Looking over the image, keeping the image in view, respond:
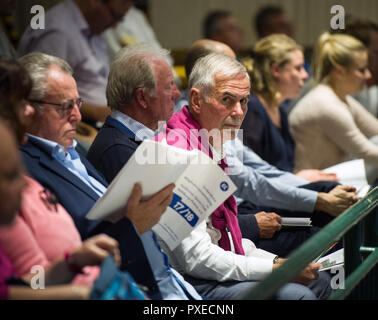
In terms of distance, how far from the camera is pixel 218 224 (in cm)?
264

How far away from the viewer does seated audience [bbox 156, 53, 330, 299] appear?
2.46 meters

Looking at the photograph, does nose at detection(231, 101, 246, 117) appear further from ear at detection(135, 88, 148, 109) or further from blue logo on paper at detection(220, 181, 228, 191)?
blue logo on paper at detection(220, 181, 228, 191)

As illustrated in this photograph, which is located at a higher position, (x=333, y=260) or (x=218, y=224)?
(x=218, y=224)

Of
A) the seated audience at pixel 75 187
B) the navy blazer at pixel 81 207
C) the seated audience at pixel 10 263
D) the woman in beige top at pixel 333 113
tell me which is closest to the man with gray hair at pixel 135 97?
the seated audience at pixel 75 187

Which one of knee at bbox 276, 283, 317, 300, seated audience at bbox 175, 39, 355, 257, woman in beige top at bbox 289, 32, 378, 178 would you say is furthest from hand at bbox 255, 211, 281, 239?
woman in beige top at bbox 289, 32, 378, 178

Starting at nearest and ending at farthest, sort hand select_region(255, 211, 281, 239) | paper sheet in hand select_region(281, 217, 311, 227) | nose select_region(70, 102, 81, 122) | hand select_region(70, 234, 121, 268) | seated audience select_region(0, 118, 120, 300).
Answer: seated audience select_region(0, 118, 120, 300) → hand select_region(70, 234, 121, 268) → nose select_region(70, 102, 81, 122) → hand select_region(255, 211, 281, 239) → paper sheet in hand select_region(281, 217, 311, 227)

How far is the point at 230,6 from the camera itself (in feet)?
28.9

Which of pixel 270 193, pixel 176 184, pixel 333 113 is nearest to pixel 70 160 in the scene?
pixel 176 184

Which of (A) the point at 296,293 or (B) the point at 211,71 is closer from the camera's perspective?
(A) the point at 296,293

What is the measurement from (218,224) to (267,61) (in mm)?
2013

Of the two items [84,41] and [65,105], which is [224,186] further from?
[84,41]

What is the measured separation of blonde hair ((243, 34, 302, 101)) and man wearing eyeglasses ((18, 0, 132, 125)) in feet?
2.99

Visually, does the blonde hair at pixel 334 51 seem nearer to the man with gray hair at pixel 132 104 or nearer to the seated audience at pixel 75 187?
the man with gray hair at pixel 132 104
